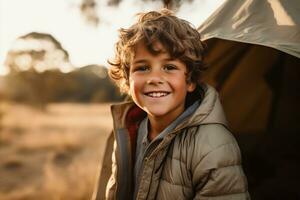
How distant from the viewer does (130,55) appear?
2.50 m

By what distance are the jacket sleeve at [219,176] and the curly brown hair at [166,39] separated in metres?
0.51

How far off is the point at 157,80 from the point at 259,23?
27.3 inches

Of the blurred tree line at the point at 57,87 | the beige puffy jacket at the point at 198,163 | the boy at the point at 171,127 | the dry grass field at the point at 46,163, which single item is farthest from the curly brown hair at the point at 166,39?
the blurred tree line at the point at 57,87

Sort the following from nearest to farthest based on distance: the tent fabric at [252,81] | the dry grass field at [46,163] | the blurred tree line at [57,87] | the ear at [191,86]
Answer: the ear at [191,86], the tent fabric at [252,81], the dry grass field at [46,163], the blurred tree line at [57,87]

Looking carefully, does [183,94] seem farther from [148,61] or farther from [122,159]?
[122,159]

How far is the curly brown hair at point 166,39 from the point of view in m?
2.36

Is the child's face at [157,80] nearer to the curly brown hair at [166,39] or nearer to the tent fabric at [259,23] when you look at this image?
the curly brown hair at [166,39]

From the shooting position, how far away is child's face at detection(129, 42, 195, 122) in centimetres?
237

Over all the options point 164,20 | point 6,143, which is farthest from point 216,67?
point 6,143

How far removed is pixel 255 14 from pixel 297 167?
148 cm

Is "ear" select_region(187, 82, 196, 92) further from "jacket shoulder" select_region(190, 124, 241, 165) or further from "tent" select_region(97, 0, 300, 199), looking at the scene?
"tent" select_region(97, 0, 300, 199)

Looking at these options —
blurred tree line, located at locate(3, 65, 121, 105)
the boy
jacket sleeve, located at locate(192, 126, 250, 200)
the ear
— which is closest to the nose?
the boy

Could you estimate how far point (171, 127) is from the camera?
2.46m

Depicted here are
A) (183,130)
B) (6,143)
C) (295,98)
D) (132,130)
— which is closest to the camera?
(183,130)
